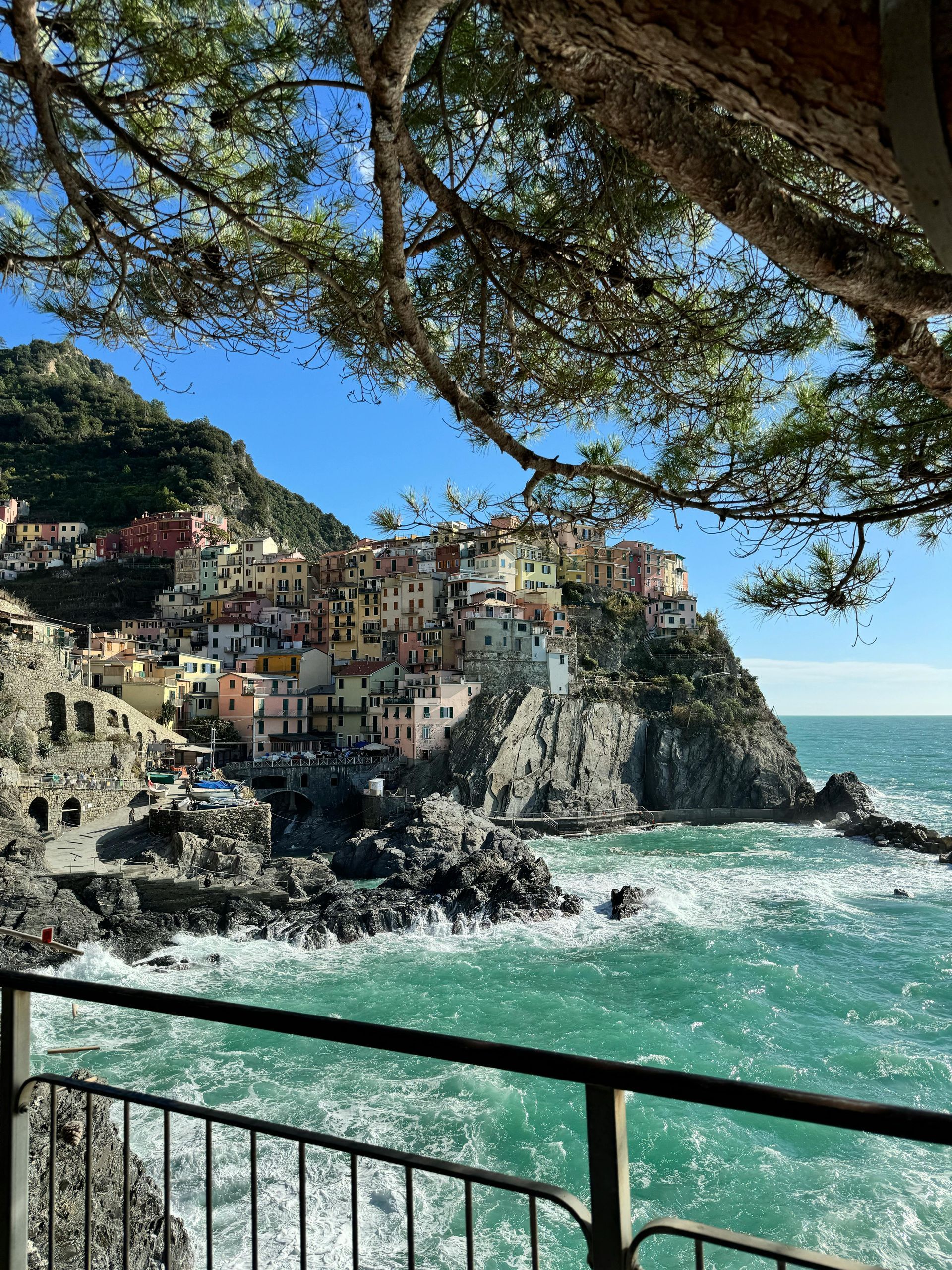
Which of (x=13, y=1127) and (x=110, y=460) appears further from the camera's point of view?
(x=110, y=460)

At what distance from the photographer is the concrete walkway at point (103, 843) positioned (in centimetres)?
1936

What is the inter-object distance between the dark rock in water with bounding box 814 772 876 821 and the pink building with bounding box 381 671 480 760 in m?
16.6

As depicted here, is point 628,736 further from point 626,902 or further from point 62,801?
point 62,801

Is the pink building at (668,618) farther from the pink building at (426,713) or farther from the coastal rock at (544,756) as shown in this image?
the pink building at (426,713)

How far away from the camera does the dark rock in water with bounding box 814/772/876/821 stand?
1421 inches

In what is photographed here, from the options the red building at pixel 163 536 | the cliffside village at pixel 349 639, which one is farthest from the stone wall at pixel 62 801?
the red building at pixel 163 536

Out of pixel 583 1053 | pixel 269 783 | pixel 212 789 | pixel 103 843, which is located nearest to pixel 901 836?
pixel 269 783

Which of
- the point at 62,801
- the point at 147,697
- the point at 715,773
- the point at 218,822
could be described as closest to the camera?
the point at 218,822

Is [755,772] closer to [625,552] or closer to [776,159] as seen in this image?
[625,552]

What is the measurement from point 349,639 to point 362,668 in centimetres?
519

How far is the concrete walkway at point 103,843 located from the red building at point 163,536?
3414cm

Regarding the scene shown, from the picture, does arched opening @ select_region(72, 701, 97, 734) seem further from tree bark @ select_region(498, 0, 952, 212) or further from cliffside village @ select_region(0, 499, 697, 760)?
tree bark @ select_region(498, 0, 952, 212)

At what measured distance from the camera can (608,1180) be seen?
1.15 m

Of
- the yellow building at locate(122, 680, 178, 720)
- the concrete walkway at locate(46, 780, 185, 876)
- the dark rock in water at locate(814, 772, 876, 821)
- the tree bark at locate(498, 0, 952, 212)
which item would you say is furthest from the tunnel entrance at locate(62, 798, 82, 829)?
the dark rock in water at locate(814, 772, 876, 821)
